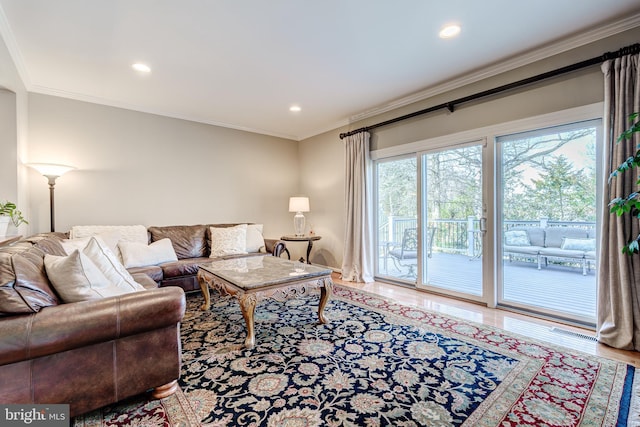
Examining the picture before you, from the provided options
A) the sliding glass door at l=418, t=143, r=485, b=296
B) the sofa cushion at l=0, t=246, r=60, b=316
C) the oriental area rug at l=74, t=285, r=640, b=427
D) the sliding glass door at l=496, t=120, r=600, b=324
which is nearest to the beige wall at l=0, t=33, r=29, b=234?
the sofa cushion at l=0, t=246, r=60, b=316

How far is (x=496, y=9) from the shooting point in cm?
221

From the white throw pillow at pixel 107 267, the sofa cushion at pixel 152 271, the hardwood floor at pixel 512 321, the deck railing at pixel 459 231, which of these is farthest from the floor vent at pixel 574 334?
the sofa cushion at pixel 152 271

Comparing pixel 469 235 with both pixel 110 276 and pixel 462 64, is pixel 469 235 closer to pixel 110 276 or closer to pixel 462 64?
pixel 462 64

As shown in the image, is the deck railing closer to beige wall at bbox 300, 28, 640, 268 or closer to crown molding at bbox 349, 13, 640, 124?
beige wall at bbox 300, 28, 640, 268

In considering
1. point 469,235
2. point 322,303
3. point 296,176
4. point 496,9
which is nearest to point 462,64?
point 496,9

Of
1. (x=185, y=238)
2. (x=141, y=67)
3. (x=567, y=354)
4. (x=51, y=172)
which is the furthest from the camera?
(x=185, y=238)

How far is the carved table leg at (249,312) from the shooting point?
230cm

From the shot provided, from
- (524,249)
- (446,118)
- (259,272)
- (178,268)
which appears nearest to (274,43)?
(259,272)

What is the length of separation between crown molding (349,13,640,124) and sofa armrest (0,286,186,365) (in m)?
3.58

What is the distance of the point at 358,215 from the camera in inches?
177

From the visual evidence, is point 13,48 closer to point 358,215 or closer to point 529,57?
point 358,215

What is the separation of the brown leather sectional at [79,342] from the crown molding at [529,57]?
3.57 meters

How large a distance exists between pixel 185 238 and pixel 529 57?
15.2 feet

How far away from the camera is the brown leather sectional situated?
1.28 metres
